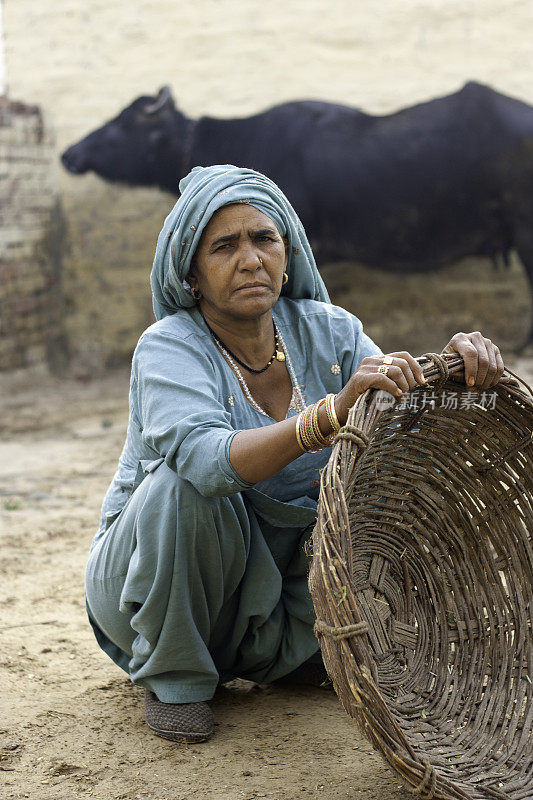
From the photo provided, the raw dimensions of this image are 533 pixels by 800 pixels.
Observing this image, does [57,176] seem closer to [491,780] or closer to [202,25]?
[202,25]

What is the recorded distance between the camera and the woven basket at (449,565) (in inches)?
69.3

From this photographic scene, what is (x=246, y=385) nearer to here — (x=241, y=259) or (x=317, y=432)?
(x=241, y=259)

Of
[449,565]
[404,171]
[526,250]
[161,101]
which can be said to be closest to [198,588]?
[449,565]

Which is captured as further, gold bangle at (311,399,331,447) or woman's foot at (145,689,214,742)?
woman's foot at (145,689,214,742)

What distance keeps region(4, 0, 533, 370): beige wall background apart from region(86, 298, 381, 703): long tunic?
5483 millimetres

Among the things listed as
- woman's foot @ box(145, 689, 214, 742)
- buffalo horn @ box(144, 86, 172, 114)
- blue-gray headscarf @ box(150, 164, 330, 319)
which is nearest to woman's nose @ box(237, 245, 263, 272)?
blue-gray headscarf @ box(150, 164, 330, 319)

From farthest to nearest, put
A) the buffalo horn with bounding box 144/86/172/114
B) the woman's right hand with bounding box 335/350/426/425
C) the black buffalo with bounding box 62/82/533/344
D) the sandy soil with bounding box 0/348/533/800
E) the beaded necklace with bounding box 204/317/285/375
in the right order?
the buffalo horn with bounding box 144/86/172/114, the black buffalo with bounding box 62/82/533/344, the beaded necklace with bounding box 204/317/285/375, the sandy soil with bounding box 0/348/533/800, the woman's right hand with bounding box 335/350/426/425

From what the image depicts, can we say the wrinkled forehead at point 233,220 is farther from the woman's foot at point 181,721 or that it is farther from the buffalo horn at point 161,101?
the buffalo horn at point 161,101

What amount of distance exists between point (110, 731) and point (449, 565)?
90 cm

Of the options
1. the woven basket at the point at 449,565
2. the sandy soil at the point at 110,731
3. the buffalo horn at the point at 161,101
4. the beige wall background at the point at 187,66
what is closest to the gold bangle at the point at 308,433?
the woven basket at the point at 449,565

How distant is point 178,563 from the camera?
196cm

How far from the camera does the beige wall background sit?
7125 millimetres

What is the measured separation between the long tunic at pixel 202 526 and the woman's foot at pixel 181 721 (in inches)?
1.0

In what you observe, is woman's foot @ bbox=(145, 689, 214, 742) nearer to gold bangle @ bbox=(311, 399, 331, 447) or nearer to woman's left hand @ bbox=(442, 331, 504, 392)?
gold bangle @ bbox=(311, 399, 331, 447)
